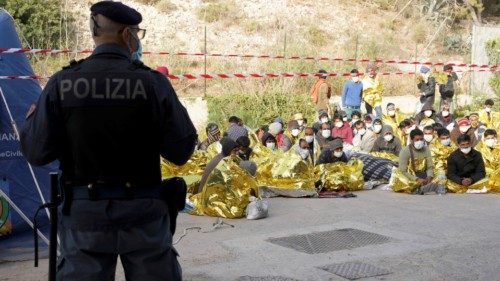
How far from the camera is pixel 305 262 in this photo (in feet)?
19.6

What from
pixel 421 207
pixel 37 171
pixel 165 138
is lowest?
pixel 421 207

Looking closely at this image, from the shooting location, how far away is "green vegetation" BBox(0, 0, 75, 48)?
22.0m

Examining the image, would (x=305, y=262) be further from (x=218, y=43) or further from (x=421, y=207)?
(x=218, y=43)

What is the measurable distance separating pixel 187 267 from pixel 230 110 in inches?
416

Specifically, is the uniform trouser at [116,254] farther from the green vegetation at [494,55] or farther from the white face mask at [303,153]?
the green vegetation at [494,55]

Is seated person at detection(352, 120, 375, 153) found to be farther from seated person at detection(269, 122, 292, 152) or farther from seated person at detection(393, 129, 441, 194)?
seated person at detection(393, 129, 441, 194)

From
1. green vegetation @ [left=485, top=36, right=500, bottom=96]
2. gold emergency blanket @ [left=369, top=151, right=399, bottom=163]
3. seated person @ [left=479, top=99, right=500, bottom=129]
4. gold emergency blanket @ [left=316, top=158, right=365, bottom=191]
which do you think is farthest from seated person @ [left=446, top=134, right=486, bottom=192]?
green vegetation @ [left=485, top=36, right=500, bottom=96]

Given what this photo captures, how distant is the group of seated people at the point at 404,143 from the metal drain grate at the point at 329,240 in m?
1.93

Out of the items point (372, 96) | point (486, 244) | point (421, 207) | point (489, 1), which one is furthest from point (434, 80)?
point (489, 1)

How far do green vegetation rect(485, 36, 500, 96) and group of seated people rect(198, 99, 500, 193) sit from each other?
697 cm

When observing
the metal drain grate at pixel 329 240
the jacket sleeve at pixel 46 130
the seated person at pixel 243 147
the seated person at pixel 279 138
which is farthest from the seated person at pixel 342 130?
the jacket sleeve at pixel 46 130

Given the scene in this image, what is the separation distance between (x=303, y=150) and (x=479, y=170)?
2454 millimetres

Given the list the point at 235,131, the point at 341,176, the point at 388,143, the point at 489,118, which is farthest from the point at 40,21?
the point at 341,176

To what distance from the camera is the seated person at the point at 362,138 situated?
12.2m
